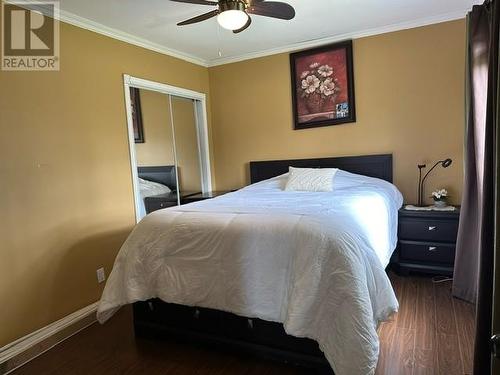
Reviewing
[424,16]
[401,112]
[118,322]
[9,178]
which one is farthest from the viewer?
[401,112]

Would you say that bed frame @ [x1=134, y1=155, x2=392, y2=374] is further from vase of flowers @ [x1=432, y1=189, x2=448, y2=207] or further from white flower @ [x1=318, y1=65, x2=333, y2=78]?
white flower @ [x1=318, y1=65, x2=333, y2=78]

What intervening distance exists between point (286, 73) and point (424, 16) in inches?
58.6

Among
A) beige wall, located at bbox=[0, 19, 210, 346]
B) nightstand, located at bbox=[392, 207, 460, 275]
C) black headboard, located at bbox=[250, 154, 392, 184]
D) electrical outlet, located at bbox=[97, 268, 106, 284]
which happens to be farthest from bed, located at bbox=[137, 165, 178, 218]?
nightstand, located at bbox=[392, 207, 460, 275]

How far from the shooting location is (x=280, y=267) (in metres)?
1.86

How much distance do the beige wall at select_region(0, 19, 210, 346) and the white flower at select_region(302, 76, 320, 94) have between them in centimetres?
180

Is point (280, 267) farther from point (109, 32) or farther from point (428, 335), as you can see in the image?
point (109, 32)

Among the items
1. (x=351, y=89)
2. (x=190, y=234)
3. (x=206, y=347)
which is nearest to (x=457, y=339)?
(x=206, y=347)

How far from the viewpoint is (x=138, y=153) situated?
11.3ft

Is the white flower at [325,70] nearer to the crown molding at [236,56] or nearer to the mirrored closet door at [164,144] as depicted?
the crown molding at [236,56]

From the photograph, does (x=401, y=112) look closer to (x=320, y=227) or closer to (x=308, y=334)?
(x=320, y=227)

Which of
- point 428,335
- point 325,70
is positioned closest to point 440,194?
point 428,335

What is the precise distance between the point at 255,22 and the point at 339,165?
170 cm

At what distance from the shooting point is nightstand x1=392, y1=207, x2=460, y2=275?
3033 millimetres

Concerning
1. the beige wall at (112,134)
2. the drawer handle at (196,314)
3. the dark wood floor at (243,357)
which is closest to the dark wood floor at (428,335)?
the dark wood floor at (243,357)
